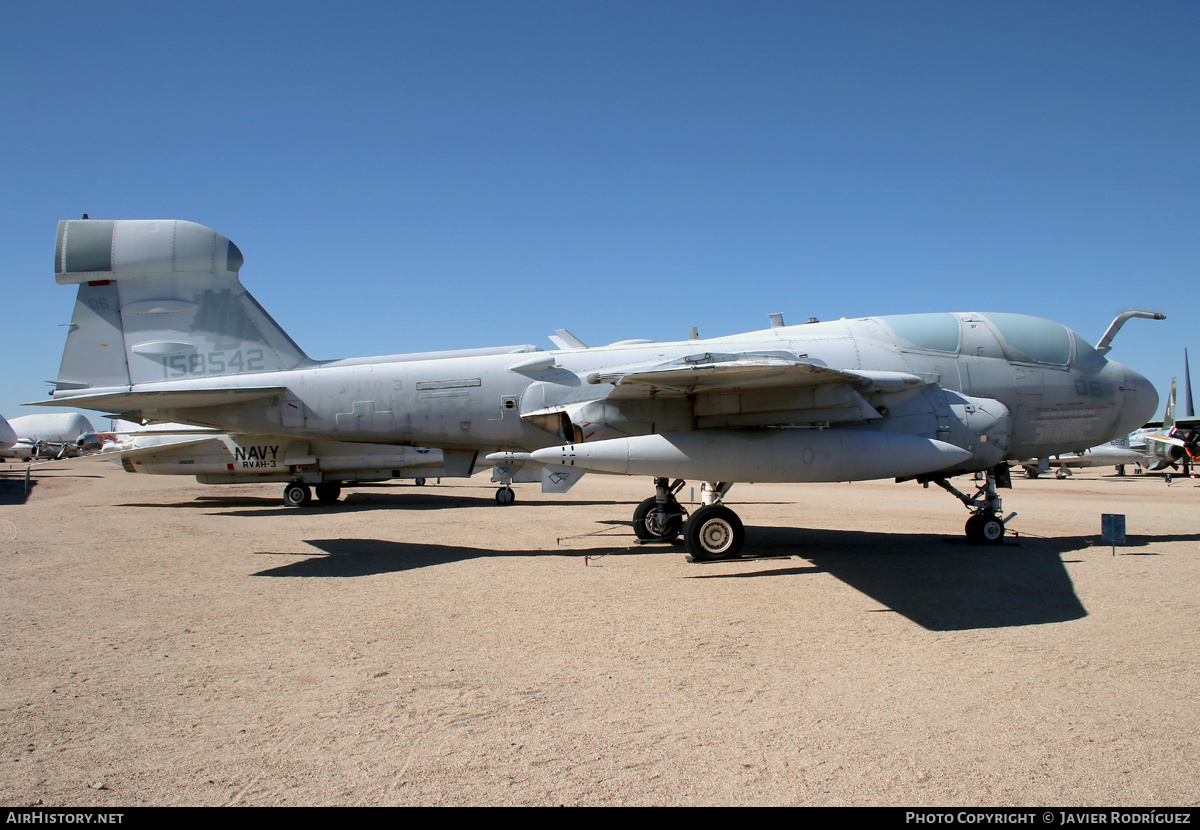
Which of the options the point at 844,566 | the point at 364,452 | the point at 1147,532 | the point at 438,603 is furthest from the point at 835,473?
the point at 364,452

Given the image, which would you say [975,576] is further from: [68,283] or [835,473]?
[68,283]

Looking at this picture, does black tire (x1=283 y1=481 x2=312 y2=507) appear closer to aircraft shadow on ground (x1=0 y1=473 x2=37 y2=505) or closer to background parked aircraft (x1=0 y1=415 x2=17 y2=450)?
aircraft shadow on ground (x1=0 y1=473 x2=37 y2=505)

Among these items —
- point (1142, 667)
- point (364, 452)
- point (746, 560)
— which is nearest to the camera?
point (1142, 667)

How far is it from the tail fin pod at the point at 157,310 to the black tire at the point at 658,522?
5841 millimetres

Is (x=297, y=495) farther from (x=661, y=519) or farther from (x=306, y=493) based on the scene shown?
(x=661, y=519)

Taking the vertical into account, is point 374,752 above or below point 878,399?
below

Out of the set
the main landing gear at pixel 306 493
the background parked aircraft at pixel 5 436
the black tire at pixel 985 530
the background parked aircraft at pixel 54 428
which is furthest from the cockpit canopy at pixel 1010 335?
the background parked aircraft at pixel 54 428

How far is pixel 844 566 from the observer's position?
341 inches

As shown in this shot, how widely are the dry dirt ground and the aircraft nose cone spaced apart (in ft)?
5.86

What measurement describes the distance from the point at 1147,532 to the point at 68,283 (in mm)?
17268

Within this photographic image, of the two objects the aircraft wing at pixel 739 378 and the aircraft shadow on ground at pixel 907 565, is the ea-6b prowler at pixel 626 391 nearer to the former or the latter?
the aircraft wing at pixel 739 378

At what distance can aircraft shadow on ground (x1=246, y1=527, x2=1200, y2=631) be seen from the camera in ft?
20.8

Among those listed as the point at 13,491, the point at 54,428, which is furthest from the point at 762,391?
the point at 54,428

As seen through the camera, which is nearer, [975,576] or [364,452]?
[975,576]
